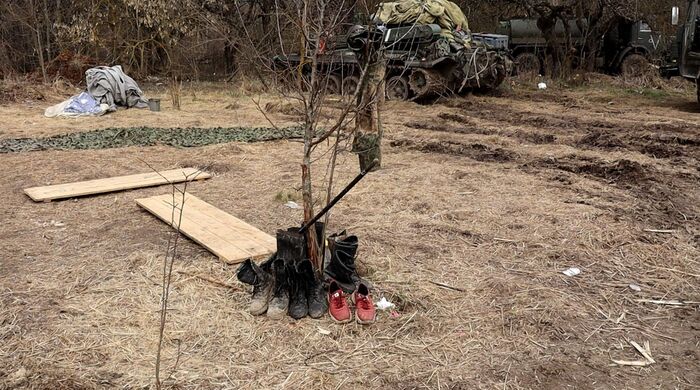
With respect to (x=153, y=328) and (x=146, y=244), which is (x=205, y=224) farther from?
(x=153, y=328)

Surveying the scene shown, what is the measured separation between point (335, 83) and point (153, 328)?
10739mm

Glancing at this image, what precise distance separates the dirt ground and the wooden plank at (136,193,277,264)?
101 mm

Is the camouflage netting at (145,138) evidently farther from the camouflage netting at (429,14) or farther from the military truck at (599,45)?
the military truck at (599,45)

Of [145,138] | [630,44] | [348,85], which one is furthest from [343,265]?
[630,44]

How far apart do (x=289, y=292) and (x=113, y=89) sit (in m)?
9.91

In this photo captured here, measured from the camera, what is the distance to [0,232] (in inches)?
182

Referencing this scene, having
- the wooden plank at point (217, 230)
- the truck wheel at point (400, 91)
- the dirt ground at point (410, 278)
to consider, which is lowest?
the dirt ground at point (410, 278)

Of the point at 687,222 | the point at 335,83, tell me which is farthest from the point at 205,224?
the point at 335,83

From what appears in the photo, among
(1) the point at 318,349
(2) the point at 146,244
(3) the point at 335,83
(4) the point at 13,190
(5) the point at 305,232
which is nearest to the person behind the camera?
(1) the point at 318,349

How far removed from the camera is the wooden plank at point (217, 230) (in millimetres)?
3962

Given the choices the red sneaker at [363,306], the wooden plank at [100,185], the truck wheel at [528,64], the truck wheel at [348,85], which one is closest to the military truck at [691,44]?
the truck wheel at [528,64]

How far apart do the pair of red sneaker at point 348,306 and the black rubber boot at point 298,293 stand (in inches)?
5.4

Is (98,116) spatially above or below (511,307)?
above

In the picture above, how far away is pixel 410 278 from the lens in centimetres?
370
